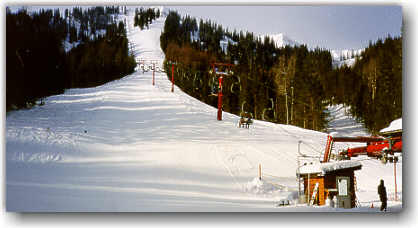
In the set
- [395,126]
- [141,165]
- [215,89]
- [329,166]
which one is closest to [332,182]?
[329,166]

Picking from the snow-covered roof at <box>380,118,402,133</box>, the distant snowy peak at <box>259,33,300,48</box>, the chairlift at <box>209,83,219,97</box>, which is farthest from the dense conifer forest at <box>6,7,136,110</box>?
the snow-covered roof at <box>380,118,402,133</box>

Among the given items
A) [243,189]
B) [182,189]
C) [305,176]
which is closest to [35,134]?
[182,189]

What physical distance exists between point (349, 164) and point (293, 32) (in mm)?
3532

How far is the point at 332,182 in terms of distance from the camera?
22.7ft

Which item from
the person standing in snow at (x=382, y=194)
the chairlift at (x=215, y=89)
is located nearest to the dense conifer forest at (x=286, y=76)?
the chairlift at (x=215, y=89)

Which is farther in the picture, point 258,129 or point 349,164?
point 258,129

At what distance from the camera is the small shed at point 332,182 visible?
6.74 metres

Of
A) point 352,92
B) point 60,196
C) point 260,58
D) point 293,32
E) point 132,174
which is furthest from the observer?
point 260,58

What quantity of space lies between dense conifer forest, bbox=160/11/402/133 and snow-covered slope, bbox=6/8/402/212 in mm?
Answer: 1695

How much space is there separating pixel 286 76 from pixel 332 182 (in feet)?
21.7

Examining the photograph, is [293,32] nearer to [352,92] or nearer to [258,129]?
[352,92]

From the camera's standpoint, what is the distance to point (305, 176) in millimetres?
7285

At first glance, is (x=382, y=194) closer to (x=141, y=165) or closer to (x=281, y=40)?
(x=141, y=165)

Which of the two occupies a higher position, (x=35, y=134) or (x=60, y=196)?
(x=35, y=134)
